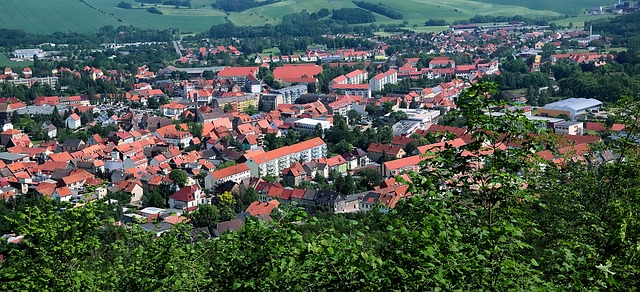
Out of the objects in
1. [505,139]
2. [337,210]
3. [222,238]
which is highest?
[505,139]

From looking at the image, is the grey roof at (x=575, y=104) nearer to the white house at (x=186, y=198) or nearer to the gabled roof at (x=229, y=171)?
the gabled roof at (x=229, y=171)

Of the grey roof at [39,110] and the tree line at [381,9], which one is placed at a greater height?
the tree line at [381,9]

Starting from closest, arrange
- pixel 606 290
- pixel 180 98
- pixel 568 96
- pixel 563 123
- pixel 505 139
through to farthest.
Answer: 1. pixel 606 290
2. pixel 505 139
3. pixel 563 123
4. pixel 568 96
5. pixel 180 98

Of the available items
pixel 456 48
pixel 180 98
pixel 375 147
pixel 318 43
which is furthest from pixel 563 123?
pixel 318 43

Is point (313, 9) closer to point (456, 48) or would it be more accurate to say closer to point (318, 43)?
point (318, 43)

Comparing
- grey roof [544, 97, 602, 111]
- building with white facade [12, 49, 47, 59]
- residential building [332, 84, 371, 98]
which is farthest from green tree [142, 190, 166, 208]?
building with white facade [12, 49, 47, 59]

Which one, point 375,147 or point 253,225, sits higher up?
point 253,225

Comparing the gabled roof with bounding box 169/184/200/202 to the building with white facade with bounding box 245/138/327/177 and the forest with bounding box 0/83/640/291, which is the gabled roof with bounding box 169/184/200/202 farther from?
the forest with bounding box 0/83/640/291

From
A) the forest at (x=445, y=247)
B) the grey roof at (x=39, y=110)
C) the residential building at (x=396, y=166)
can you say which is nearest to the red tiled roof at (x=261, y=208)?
the residential building at (x=396, y=166)

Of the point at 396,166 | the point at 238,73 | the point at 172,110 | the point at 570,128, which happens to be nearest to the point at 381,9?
the point at 238,73
